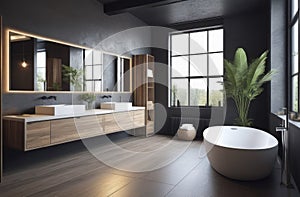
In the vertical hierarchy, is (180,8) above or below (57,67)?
above

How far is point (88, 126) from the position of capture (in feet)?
13.4

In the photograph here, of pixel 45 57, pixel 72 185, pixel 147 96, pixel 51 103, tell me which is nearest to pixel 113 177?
pixel 72 185

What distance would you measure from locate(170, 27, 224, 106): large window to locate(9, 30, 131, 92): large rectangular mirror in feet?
6.04

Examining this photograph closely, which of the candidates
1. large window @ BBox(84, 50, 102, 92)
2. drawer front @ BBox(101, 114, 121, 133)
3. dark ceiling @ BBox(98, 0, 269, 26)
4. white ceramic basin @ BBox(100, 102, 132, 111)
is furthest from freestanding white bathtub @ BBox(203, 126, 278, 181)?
dark ceiling @ BBox(98, 0, 269, 26)

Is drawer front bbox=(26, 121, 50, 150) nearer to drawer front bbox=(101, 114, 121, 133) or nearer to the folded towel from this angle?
drawer front bbox=(101, 114, 121, 133)

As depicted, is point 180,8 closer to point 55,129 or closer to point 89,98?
point 89,98

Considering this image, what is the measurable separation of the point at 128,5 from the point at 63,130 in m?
2.93

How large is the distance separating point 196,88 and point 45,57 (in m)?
3.91

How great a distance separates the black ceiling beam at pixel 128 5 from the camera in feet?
15.0

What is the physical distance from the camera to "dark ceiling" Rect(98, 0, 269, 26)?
4.75 m

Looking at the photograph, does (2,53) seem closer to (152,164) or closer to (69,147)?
(69,147)

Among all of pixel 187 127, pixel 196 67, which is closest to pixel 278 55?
pixel 196 67

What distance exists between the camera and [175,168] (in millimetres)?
3422

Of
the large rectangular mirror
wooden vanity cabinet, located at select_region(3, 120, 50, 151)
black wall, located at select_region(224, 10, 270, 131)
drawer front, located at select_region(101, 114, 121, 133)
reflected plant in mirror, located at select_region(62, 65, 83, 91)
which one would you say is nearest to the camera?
wooden vanity cabinet, located at select_region(3, 120, 50, 151)
